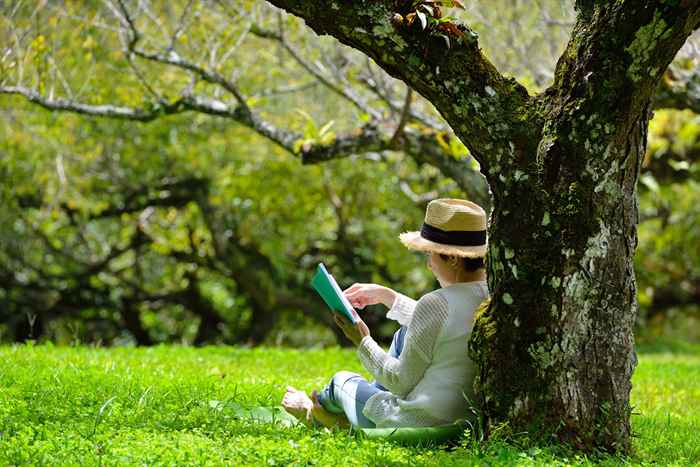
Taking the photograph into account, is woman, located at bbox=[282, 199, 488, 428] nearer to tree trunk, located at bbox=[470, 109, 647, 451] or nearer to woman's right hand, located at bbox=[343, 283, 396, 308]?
tree trunk, located at bbox=[470, 109, 647, 451]

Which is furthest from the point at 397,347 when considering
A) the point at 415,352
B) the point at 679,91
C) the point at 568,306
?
the point at 679,91

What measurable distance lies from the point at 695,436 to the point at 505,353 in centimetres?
148

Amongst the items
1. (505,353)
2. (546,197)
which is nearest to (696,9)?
(546,197)

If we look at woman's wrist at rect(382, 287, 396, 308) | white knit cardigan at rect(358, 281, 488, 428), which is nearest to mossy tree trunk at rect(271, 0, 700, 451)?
white knit cardigan at rect(358, 281, 488, 428)

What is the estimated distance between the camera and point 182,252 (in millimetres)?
13602

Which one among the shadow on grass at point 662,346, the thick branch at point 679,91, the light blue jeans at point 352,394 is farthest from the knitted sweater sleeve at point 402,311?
the shadow on grass at point 662,346

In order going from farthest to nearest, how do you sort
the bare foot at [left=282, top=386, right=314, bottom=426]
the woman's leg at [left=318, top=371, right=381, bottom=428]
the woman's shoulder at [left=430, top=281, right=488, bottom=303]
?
the bare foot at [left=282, top=386, right=314, bottom=426] < the woman's leg at [left=318, top=371, right=381, bottom=428] < the woman's shoulder at [left=430, top=281, right=488, bottom=303]

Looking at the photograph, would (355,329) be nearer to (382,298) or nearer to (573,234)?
(382,298)

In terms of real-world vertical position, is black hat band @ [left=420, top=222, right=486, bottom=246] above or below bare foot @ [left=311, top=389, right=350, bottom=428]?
above

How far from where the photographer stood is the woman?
390 cm

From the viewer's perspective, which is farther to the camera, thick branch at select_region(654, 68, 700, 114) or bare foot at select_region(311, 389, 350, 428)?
thick branch at select_region(654, 68, 700, 114)

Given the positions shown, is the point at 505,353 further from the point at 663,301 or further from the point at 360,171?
the point at 663,301

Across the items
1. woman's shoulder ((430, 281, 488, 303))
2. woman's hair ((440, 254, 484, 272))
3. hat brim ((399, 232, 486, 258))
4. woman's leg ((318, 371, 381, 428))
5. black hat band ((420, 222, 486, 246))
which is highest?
black hat band ((420, 222, 486, 246))

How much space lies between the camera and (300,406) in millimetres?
4484
